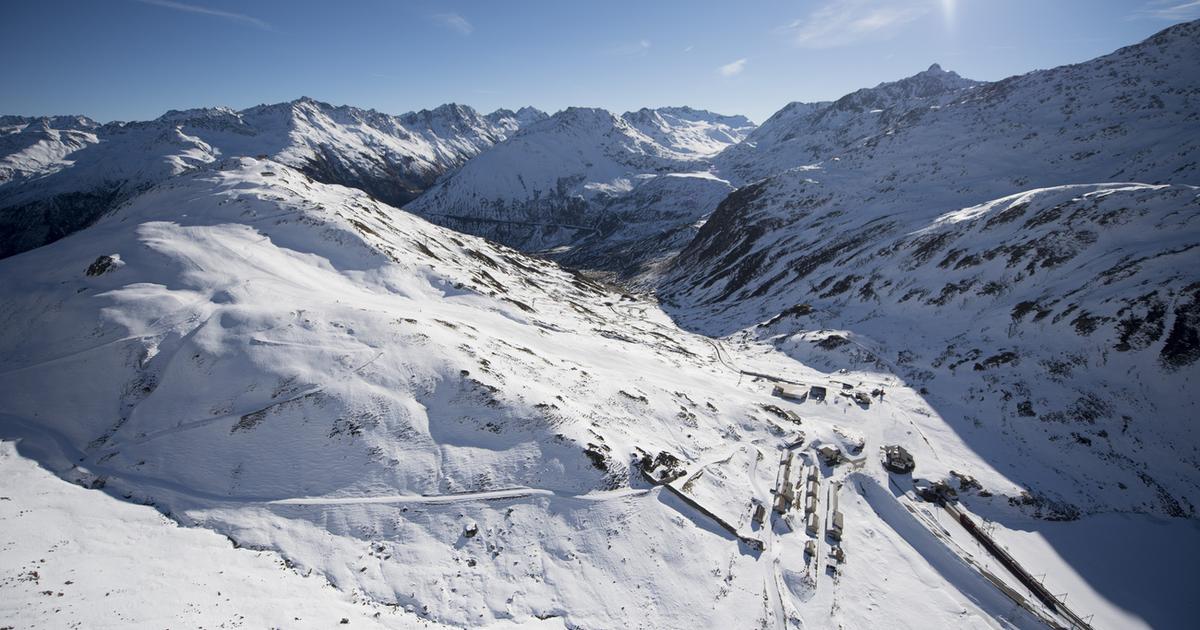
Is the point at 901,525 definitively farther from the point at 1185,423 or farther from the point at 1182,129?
the point at 1182,129

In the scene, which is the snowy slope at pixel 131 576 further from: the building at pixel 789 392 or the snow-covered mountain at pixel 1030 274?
the snow-covered mountain at pixel 1030 274

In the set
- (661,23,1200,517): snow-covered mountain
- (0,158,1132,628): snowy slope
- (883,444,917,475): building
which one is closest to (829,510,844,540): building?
(0,158,1132,628): snowy slope

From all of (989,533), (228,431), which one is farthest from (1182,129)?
(228,431)

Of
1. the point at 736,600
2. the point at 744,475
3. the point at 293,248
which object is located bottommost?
the point at 736,600

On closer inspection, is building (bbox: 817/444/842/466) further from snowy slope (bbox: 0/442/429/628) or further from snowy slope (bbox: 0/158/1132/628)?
snowy slope (bbox: 0/442/429/628)

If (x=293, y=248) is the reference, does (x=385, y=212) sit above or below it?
above

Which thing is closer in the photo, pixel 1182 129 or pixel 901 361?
pixel 901 361

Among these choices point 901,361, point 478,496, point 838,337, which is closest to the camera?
point 478,496

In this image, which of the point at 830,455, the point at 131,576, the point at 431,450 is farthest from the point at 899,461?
the point at 131,576
